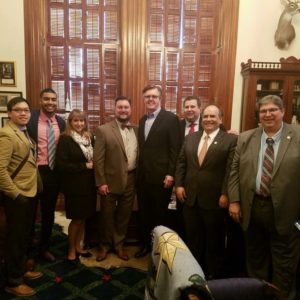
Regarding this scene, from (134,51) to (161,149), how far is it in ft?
6.96

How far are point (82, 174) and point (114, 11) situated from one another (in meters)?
2.72

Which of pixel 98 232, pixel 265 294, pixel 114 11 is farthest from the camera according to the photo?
pixel 114 11

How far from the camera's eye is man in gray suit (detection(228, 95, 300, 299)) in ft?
6.32

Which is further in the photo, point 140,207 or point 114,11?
point 114,11

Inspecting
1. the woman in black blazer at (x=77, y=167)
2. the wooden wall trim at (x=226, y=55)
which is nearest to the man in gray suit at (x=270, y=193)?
the woman in black blazer at (x=77, y=167)

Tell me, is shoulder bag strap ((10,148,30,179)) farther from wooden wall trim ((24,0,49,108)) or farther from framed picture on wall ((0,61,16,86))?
framed picture on wall ((0,61,16,86))

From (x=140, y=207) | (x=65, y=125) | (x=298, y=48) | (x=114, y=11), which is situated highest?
(x=114, y=11)

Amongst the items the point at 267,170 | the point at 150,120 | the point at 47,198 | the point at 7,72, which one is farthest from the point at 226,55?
the point at 47,198

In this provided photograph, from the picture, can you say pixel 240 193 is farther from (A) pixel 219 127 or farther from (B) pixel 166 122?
(B) pixel 166 122

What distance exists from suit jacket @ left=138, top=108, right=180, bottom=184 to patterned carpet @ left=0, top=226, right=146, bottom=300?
0.82 m

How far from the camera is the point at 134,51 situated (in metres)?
4.20

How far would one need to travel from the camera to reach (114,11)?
418 centimetres

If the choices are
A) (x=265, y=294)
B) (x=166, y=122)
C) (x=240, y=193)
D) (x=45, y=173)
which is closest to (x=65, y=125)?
(x=45, y=173)

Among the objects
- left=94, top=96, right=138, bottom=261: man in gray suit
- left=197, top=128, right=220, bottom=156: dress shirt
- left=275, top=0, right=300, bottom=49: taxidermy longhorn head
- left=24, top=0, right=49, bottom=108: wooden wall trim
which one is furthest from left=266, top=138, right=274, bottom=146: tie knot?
left=24, top=0, right=49, bottom=108: wooden wall trim
